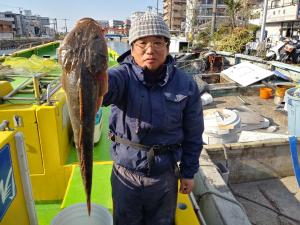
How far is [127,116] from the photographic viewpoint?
2.13 m

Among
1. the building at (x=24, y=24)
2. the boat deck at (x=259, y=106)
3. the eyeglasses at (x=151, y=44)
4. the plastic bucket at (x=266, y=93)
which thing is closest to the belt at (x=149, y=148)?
the eyeglasses at (x=151, y=44)

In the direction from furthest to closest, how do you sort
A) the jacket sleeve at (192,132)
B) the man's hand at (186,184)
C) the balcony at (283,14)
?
the balcony at (283,14), the man's hand at (186,184), the jacket sleeve at (192,132)

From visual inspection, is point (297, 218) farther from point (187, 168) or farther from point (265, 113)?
point (265, 113)

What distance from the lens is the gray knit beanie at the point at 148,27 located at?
1.98m

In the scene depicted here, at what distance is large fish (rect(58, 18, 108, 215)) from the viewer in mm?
1265

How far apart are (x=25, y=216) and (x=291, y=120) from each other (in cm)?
623

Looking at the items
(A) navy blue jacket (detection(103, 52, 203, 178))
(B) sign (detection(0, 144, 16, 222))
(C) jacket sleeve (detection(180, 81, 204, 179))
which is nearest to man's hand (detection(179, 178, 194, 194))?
(C) jacket sleeve (detection(180, 81, 204, 179))

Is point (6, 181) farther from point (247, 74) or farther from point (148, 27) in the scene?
point (247, 74)

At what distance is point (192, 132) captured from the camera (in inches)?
90.6

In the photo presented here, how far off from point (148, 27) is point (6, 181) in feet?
4.64

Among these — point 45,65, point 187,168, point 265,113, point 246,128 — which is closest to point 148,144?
point 187,168

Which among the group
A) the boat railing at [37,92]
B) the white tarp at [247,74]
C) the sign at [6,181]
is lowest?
the white tarp at [247,74]

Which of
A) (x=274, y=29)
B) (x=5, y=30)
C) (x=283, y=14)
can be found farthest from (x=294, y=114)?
(x=5, y=30)

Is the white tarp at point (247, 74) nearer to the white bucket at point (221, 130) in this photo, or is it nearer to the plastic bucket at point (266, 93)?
the plastic bucket at point (266, 93)
